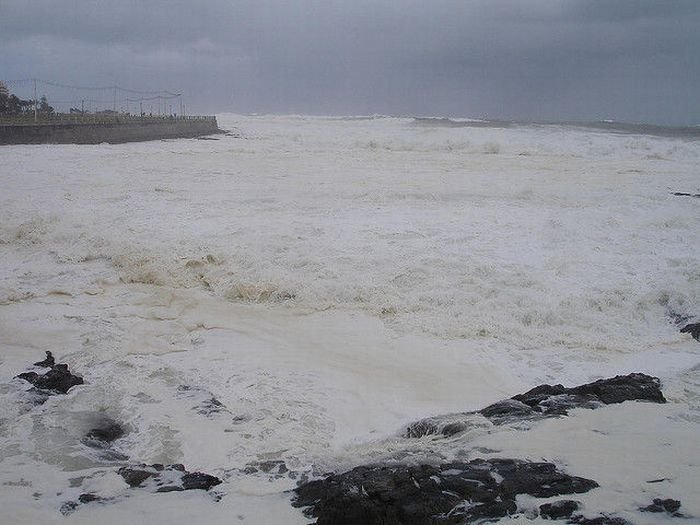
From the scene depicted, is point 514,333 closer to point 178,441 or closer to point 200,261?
point 178,441

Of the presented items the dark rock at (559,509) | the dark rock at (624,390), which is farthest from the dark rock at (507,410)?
the dark rock at (559,509)

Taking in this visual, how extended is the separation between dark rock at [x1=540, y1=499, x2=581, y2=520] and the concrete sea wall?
24.6 meters

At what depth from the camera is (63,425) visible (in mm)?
4582

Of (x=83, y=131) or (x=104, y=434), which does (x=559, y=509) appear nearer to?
(x=104, y=434)

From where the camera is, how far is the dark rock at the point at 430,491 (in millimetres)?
3203

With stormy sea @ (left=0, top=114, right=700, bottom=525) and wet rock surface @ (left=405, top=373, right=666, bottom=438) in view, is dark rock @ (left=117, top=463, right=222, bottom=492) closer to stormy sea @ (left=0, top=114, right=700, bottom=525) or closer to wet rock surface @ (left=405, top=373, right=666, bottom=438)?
stormy sea @ (left=0, top=114, right=700, bottom=525)

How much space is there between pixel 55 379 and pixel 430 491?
358 centimetres

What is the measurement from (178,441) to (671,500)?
3346 millimetres

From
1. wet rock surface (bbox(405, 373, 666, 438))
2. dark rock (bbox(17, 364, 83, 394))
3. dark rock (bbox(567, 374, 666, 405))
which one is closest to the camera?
wet rock surface (bbox(405, 373, 666, 438))

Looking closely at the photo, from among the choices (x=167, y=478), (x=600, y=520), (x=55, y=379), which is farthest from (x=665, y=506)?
(x=55, y=379)

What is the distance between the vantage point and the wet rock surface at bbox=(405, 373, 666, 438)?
461 centimetres

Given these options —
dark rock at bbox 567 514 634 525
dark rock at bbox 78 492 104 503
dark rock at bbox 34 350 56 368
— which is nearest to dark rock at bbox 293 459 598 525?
dark rock at bbox 567 514 634 525

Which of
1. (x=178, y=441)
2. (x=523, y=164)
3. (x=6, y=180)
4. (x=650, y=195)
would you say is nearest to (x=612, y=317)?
(x=178, y=441)

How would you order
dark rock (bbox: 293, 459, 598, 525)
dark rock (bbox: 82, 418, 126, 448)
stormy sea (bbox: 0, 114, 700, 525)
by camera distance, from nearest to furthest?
1. dark rock (bbox: 293, 459, 598, 525)
2. stormy sea (bbox: 0, 114, 700, 525)
3. dark rock (bbox: 82, 418, 126, 448)
